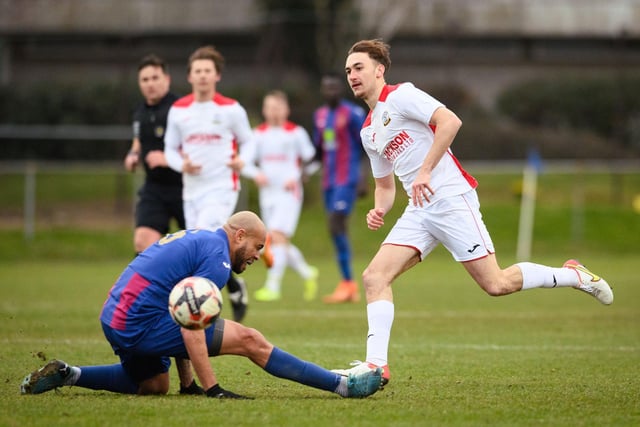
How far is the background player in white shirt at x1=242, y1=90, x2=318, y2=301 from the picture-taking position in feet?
49.0

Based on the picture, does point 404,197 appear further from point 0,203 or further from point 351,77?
point 351,77

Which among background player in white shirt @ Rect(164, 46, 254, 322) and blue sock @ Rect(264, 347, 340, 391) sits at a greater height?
background player in white shirt @ Rect(164, 46, 254, 322)

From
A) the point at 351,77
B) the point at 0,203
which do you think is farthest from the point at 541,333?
the point at 0,203

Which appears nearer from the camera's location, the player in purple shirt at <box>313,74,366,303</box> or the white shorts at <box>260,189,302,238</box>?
the player in purple shirt at <box>313,74,366,303</box>

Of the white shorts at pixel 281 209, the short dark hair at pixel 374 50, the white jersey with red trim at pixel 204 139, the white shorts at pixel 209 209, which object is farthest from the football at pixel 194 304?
the white shorts at pixel 281 209

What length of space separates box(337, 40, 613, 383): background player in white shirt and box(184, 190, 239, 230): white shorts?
3249 millimetres

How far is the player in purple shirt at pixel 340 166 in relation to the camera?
14.1 m

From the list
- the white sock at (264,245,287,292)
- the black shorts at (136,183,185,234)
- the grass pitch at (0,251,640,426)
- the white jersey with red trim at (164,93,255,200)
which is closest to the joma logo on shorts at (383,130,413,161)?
the grass pitch at (0,251,640,426)

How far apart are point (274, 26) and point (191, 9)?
21.4ft

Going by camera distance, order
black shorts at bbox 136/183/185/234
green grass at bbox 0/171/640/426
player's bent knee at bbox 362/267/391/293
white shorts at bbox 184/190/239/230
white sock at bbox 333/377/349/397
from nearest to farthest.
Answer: green grass at bbox 0/171/640/426, white sock at bbox 333/377/349/397, player's bent knee at bbox 362/267/391/293, white shorts at bbox 184/190/239/230, black shorts at bbox 136/183/185/234

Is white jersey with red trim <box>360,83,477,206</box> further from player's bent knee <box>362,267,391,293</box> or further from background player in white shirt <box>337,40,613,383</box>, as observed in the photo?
player's bent knee <box>362,267,391,293</box>

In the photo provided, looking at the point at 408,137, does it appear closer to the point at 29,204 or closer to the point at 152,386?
the point at 152,386

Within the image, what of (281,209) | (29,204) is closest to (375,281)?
(281,209)

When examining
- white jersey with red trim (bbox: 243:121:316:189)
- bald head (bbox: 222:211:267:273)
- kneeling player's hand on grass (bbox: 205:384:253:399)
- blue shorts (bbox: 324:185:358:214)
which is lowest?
kneeling player's hand on grass (bbox: 205:384:253:399)
